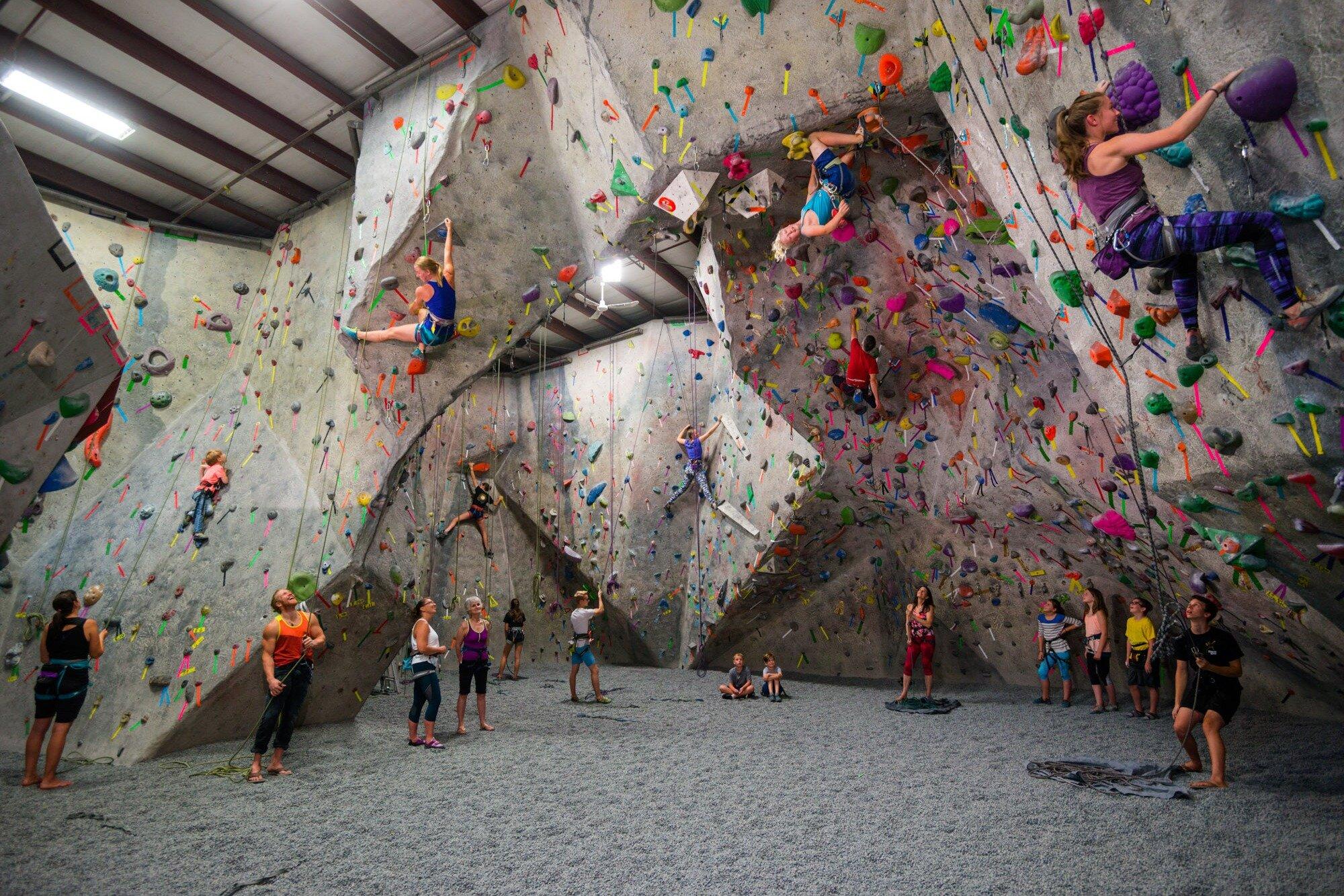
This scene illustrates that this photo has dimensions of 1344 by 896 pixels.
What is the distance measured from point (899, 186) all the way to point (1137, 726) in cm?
467

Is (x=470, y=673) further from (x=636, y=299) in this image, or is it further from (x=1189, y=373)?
(x=636, y=299)

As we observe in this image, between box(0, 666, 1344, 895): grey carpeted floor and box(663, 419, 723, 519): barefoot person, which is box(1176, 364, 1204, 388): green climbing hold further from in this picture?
box(663, 419, 723, 519): barefoot person

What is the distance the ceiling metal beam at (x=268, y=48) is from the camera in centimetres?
548

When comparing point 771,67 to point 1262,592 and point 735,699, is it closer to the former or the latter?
point 1262,592

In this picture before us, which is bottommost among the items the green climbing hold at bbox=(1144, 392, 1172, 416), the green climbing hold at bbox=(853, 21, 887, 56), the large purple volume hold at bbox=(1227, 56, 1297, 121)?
the green climbing hold at bbox=(1144, 392, 1172, 416)

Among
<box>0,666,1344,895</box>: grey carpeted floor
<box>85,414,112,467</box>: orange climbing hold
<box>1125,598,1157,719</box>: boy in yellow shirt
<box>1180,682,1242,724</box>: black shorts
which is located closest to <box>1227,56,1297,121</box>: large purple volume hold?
<box>0,666,1344,895</box>: grey carpeted floor

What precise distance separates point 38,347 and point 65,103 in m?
5.52

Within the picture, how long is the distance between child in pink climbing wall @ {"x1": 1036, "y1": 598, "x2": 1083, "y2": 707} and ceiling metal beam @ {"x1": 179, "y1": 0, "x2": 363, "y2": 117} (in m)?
8.33

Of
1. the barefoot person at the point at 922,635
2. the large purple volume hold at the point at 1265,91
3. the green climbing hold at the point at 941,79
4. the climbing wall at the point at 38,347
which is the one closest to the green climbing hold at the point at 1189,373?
the large purple volume hold at the point at 1265,91

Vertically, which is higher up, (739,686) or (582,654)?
(582,654)

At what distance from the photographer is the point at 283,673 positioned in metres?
4.70

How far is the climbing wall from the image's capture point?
2.25 m

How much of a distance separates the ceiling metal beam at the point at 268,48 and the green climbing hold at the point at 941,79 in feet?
17.1

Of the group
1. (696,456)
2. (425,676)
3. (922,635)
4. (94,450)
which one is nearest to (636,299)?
(696,456)
